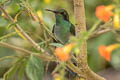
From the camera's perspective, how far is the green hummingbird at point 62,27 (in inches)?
69.9

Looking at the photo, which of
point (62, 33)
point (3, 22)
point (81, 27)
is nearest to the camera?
point (81, 27)

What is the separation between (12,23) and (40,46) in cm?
13

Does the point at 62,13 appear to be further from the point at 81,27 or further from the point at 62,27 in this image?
the point at 81,27

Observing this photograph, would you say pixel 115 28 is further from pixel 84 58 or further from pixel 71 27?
→ pixel 71 27

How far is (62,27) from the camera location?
6.12ft

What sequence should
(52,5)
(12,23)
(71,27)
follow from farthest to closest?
1. (52,5)
2. (71,27)
3. (12,23)

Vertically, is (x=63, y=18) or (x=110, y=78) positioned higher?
(x=63, y=18)

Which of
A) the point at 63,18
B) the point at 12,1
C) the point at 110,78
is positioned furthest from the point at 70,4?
the point at 12,1

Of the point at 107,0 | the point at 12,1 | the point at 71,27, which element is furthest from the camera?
the point at 107,0

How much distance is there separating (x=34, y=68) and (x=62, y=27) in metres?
0.55

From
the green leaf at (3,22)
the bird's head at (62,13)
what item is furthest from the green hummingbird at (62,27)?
the green leaf at (3,22)

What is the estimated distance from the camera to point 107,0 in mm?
3434

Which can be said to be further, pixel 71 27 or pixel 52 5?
pixel 52 5

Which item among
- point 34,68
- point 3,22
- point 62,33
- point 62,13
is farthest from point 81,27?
point 62,13
